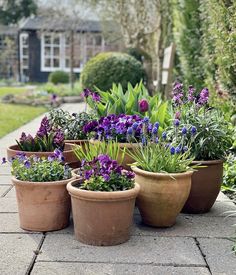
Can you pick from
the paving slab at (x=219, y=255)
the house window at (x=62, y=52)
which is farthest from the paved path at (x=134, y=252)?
the house window at (x=62, y=52)

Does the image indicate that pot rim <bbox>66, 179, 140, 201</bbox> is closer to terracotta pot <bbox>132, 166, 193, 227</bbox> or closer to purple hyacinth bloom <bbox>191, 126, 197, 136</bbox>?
terracotta pot <bbox>132, 166, 193, 227</bbox>

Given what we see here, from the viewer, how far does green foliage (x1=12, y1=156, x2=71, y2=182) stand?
3258mm

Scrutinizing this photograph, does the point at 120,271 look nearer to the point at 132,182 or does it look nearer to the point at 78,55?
the point at 132,182

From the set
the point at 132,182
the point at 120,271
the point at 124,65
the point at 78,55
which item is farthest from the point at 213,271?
the point at 78,55

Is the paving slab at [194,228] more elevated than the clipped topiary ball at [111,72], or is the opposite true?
the clipped topiary ball at [111,72]

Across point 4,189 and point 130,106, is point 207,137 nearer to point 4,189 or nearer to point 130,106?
point 130,106

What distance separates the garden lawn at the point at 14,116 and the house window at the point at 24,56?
55.4ft

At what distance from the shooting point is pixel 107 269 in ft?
8.66

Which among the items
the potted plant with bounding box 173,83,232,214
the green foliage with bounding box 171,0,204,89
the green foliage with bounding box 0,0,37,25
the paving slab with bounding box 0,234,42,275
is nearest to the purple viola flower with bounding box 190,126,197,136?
the potted plant with bounding box 173,83,232,214

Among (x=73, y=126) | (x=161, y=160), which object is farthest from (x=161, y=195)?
(x=73, y=126)

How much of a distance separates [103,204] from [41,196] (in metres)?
0.54

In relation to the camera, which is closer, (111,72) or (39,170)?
(39,170)

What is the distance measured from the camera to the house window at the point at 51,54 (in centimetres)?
2828

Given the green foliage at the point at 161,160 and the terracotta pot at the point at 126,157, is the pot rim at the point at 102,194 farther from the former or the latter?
the terracotta pot at the point at 126,157
